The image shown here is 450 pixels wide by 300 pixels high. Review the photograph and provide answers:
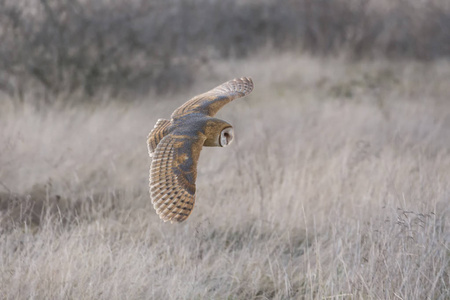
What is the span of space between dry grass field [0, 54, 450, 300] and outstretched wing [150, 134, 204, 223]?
34.5 inches

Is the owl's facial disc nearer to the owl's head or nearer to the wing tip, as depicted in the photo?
the owl's head

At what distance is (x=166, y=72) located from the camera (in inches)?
379

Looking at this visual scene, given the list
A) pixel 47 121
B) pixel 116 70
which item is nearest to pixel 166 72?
pixel 116 70

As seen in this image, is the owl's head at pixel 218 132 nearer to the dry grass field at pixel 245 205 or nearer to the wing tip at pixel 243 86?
the wing tip at pixel 243 86

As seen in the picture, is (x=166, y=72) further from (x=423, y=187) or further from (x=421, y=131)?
(x=423, y=187)

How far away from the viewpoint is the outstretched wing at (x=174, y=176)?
9.32ft

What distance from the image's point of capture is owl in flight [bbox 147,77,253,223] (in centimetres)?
285

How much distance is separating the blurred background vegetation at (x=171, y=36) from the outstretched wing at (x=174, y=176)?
225 inches

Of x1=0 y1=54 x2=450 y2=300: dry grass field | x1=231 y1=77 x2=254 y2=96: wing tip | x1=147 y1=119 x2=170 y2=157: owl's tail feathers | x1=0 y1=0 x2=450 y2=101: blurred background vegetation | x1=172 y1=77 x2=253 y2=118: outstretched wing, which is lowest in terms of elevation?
x1=0 y1=54 x2=450 y2=300: dry grass field

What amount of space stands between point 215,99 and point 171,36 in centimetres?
673

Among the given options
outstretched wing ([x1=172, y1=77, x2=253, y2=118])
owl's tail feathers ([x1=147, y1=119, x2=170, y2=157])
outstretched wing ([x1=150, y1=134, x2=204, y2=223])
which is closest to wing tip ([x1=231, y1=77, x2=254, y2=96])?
outstretched wing ([x1=172, y1=77, x2=253, y2=118])

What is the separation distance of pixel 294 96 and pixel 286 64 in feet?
5.81

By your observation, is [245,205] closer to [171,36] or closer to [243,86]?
[243,86]

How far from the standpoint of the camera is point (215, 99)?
3.52 meters
